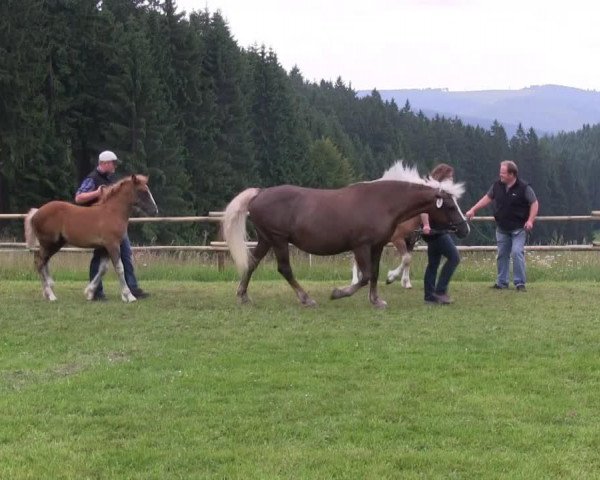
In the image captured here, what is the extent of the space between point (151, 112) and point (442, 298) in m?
37.0

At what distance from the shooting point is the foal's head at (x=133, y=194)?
10258 mm

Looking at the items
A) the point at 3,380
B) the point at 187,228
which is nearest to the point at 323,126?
the point at 187,228

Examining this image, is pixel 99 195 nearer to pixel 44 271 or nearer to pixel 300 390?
pixel 44 271

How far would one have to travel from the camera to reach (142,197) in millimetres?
10398

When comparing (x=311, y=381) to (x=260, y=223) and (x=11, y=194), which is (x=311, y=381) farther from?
(x=11, y=194)

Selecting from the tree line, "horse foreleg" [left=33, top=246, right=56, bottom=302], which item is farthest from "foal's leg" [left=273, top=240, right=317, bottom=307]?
the tree line

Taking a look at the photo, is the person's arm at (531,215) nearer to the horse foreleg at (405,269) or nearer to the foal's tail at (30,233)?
the horse foreleg at (405,269)

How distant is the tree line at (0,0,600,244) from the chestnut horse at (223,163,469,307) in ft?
31.9

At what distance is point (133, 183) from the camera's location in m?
10.4

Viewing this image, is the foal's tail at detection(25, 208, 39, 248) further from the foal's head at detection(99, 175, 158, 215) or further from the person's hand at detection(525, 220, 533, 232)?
the person's hand at detection(525, 220, 533, 232)

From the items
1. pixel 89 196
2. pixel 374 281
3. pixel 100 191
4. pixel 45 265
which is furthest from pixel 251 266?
pixel 45 265

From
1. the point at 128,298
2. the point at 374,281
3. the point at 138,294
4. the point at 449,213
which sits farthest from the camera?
the point at 138,294

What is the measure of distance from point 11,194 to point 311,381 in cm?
3328

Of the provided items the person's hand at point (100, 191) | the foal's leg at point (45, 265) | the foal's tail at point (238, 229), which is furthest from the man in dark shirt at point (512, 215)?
the foal's leg at point (45, 265)
